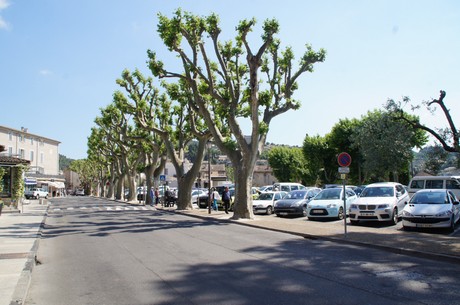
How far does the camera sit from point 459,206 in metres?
15.5

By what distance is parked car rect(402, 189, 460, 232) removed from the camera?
13.6 metres

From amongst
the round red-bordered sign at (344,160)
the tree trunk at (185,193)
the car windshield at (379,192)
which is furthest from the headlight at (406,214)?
the tree trunk at (185,193)

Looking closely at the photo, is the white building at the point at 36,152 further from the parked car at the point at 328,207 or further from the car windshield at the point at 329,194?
the parked car at the point at 328,207

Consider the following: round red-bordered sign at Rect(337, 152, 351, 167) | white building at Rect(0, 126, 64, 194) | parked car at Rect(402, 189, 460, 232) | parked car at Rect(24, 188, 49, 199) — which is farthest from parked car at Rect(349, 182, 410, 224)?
white building at Rect(0, 126, 64, 194)

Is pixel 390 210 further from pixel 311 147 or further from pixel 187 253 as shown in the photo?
pixel 311 147

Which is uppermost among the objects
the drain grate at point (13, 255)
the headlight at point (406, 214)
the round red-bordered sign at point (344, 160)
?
the round red-bordered sign at point (344, 160)

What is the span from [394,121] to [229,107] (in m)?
8.44

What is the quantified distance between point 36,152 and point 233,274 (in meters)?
82.3

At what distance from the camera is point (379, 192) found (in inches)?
694

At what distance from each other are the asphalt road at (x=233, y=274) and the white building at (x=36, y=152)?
180 feet

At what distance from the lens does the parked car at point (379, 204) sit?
16.2m

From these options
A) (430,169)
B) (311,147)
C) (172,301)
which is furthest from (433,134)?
(311,147)

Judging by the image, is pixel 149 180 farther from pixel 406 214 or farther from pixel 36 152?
pixel 36 152

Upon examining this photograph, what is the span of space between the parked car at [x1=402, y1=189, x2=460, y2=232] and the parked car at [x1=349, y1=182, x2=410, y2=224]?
3.88 feet
